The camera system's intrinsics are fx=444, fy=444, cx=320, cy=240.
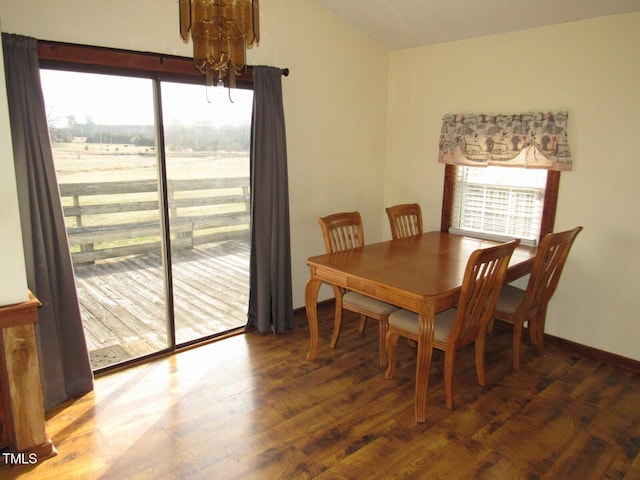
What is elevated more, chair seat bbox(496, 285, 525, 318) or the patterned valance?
the patterned valance

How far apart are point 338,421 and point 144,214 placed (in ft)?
6.05

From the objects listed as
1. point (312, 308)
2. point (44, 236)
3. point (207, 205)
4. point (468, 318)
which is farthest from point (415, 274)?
point (44, 236)

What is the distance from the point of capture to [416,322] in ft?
8.63

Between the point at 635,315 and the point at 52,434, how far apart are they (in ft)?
12.0

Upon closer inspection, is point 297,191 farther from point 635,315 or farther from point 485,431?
point 635,315

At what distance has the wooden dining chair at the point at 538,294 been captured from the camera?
108 inches

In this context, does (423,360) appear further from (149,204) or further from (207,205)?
(149,204)

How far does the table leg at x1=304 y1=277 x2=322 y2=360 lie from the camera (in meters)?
2.99

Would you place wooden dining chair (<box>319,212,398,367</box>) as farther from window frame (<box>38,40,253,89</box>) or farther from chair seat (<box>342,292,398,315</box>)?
window frame (<box>38,40,253,89</box>)

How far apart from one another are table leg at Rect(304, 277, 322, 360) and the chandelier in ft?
4.88

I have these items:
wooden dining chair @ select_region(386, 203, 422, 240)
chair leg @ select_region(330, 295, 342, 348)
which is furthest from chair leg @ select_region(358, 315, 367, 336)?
wooden dining chair @ select_region(386, 203, 422, 240)

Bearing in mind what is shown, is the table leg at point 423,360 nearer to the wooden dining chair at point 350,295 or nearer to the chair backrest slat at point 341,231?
the wooden dining chair at point 350,295

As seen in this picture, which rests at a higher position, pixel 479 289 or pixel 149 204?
pixel 149 204

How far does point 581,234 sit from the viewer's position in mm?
3219
